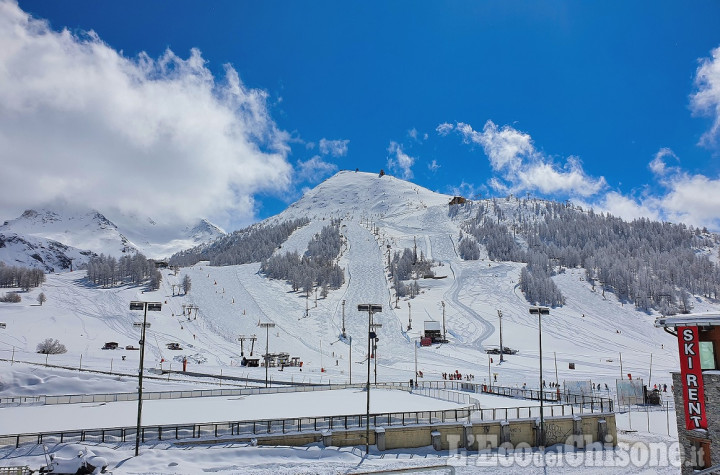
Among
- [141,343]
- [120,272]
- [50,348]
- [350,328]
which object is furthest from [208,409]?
[120,272]

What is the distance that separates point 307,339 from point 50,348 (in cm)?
4323

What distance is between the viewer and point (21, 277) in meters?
140

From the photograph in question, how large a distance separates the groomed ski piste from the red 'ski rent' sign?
9.20m

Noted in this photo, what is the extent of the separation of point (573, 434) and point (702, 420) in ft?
51.5

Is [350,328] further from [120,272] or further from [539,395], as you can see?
[120,272]

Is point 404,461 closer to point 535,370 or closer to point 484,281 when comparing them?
point 535,370

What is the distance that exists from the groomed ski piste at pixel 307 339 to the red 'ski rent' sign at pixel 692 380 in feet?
30.2

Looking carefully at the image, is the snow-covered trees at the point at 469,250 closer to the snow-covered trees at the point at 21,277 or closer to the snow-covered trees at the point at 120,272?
the snow-covered trees at the point at 120,272

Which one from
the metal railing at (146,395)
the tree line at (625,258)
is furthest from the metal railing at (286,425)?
the tree line at (625,258)

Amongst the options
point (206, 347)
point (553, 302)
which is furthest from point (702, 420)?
point (553, 302)

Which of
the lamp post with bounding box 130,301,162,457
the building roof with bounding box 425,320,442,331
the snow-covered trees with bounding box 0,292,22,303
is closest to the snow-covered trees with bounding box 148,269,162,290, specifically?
the snow-covered trees with bounding box 0,292,22,303

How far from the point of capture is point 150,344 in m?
80.6

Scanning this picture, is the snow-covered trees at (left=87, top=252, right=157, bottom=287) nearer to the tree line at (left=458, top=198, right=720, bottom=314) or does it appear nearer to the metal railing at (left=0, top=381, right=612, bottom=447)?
the tree line at (left=458, top=198, right=720, bottom=314)

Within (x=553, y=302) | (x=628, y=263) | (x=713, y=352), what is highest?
(x=628, y=263)
